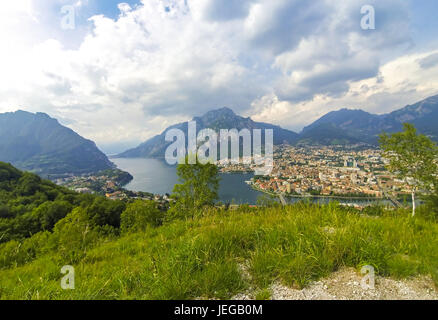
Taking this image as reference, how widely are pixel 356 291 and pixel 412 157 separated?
10.6 meters

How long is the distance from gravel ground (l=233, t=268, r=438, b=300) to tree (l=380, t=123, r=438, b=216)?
29.7ft

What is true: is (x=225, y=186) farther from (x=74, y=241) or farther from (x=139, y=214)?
(x=74, y=241)

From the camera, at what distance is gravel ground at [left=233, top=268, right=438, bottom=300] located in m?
1.97

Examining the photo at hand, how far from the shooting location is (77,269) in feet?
11.0

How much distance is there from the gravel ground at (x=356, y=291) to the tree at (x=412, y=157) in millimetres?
9053

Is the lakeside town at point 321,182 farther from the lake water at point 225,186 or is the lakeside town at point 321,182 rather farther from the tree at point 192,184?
the tree at point 192,184

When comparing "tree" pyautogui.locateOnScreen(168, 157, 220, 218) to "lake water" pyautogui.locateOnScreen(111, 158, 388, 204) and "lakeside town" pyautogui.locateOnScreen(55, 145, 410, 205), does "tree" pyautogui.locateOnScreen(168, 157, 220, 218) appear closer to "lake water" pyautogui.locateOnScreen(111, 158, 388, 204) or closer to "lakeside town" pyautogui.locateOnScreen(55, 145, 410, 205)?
"lake water" pyautogui.locateOnScreen(111, 158, 388, 204)

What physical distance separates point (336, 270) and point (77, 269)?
4546mm

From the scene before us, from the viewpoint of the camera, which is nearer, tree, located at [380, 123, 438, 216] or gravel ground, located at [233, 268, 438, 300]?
gravel ground, located at [233, 268, 438, 300]

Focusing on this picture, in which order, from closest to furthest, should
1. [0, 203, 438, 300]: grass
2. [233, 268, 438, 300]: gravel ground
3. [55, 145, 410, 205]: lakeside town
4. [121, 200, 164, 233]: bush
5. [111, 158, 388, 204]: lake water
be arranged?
[233, 268, 438, 300]: gravel ground, [0, 203, 438, 300]: grass, [55, 145, 410, 205]: lakeside town, [111, 158, 388, 204]: lake water, [121, 200, 164, 233]: bush

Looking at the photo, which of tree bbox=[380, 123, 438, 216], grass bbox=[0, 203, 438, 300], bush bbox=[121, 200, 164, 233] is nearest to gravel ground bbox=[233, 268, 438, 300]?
grass bbox=[0, 203, 438, 300]
